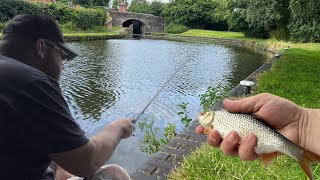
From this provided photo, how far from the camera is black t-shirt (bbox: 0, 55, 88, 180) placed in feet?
6.21

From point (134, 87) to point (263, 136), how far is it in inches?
480

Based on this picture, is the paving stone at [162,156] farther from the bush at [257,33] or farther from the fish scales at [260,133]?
the bush at [257,33]

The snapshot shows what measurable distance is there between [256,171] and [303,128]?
4.77ft

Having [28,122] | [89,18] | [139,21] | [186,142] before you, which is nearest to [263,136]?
[28,122]

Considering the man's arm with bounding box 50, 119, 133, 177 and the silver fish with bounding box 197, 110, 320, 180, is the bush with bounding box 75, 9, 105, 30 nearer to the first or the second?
the man's arm with bounding box 50, 119, 133, 177

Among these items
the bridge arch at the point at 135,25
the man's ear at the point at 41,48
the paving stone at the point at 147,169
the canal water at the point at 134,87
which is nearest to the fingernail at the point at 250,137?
the man's ear at the point at 41,48

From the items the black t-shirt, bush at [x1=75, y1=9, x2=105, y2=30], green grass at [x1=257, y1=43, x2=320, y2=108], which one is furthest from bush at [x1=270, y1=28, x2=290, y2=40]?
the black t-shirt

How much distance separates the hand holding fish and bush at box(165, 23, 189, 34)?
57540mm

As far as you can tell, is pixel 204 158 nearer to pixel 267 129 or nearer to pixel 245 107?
pixel 245 107

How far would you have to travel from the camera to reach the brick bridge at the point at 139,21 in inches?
2532

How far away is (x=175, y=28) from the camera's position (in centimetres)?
6088

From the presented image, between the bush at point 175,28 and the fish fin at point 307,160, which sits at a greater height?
the fish fin at point 307,160

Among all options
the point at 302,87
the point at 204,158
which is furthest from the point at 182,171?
the point at 302,87

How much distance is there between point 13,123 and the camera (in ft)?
6.27
